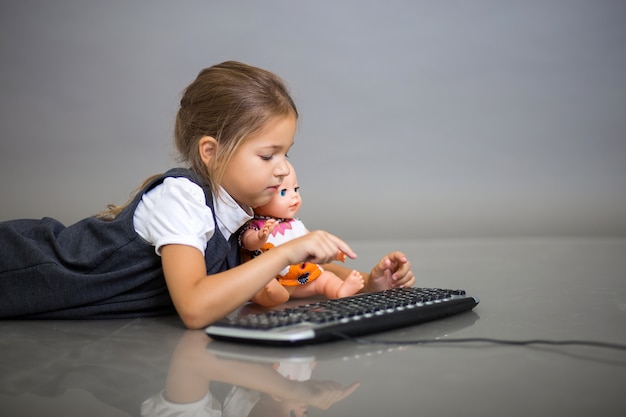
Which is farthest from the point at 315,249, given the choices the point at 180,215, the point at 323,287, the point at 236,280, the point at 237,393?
the point at 323,287

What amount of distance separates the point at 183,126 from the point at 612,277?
1200 mm

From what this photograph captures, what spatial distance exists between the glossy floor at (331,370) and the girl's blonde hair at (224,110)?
0.37 metres

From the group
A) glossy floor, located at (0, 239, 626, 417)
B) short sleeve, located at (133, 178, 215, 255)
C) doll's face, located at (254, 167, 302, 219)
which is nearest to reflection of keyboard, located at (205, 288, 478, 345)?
glossy floor, located at (0, 239, 626, 417)

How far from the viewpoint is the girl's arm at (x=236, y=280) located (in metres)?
1.23

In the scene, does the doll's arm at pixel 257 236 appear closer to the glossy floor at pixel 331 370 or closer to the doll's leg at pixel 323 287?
the doll's leg at pixel 323 287

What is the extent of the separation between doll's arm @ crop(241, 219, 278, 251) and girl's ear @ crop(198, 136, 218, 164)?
0.20m

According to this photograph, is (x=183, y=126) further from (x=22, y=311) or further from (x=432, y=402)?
(x=432, y=402)

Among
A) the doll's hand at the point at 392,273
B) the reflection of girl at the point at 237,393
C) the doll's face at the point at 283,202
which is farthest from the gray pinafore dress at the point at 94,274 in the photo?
the reflection of girl at the point at 237,393

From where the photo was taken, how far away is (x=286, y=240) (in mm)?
1729

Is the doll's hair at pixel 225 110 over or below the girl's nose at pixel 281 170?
over

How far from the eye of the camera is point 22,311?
1461 mm

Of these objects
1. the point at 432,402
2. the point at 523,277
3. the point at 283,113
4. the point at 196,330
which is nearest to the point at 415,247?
the point at 523,277

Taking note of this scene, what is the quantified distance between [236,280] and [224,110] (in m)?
0.46

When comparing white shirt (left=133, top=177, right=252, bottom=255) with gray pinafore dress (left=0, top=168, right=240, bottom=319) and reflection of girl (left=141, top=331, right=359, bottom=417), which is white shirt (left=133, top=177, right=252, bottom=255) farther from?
reflection of girl (left=141, top=331, right=359, bottom=417)
